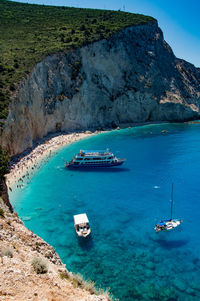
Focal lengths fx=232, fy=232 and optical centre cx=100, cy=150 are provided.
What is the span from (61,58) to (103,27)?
35.4 m

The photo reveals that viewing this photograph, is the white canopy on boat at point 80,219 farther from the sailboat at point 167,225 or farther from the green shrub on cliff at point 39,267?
the green shrub on cliff at point 39,267

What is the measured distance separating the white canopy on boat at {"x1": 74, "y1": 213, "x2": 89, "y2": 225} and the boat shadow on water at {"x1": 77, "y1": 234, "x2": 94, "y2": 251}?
202 centimetres

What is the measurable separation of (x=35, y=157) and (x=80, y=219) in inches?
1256

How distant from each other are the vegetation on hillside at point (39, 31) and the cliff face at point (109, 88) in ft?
11.0

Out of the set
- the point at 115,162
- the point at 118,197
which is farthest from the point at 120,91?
the point at 118,197

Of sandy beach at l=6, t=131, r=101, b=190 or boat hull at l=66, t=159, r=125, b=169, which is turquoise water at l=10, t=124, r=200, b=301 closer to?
boat hull at l=66, t=159, r=125, b=169

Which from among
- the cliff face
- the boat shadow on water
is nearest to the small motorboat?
the boat shadow on water

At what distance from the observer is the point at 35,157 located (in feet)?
195

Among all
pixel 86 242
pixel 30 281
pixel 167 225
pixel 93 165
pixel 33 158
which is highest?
pixel 30 281

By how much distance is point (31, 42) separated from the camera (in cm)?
8862

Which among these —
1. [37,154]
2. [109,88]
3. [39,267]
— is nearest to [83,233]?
[39,267]

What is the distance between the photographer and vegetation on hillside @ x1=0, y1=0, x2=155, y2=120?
6731 cm

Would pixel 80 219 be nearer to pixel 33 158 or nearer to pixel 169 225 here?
pixel 169 225

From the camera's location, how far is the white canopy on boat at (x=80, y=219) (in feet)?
101
